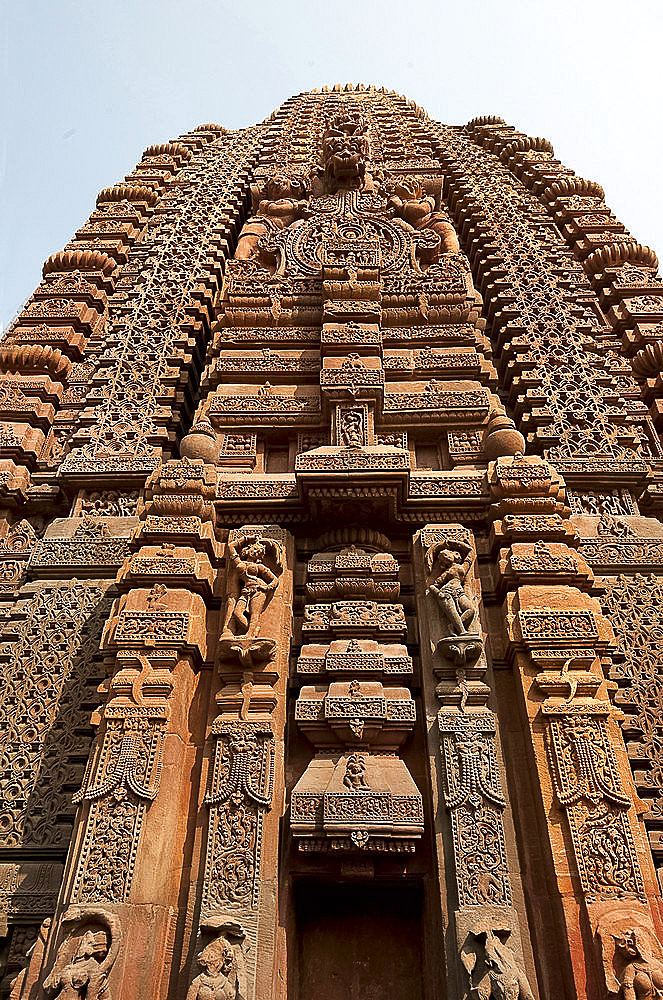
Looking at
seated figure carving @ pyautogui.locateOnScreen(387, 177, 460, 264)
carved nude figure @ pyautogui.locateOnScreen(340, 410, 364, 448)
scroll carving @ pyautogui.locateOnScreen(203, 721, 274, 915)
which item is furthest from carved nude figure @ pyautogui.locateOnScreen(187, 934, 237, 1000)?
seated figure carving @ pyautogui.locateOnScreen(387, 177, 460, 264)

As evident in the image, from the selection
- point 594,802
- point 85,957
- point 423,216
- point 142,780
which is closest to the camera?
point 85,957

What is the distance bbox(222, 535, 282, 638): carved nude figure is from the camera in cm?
636

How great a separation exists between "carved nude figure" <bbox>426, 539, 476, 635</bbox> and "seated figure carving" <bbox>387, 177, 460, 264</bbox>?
653cm

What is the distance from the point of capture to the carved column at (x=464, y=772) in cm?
475

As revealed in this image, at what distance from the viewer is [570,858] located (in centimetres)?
508

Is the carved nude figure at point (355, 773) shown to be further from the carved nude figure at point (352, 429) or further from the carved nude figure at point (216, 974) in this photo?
the carved nude figure at point (352, 429)

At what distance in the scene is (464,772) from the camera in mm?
5480

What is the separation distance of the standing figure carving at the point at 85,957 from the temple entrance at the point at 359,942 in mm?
1386

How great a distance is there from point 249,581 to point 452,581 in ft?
5.71

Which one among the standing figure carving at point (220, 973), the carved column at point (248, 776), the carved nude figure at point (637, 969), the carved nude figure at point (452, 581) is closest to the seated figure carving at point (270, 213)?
the carved column at point (248, 776)

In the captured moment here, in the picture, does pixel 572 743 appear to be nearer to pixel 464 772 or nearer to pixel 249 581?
pixel 464 772

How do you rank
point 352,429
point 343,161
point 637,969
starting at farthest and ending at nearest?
point 343,161
point 352,429
point 637,969

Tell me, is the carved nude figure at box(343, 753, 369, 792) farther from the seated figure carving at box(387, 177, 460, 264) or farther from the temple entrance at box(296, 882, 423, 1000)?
the seated figure carving at box(387, 177, 460, 264)

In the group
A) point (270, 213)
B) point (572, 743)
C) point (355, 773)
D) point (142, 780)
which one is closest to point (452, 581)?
point (572, 743)
